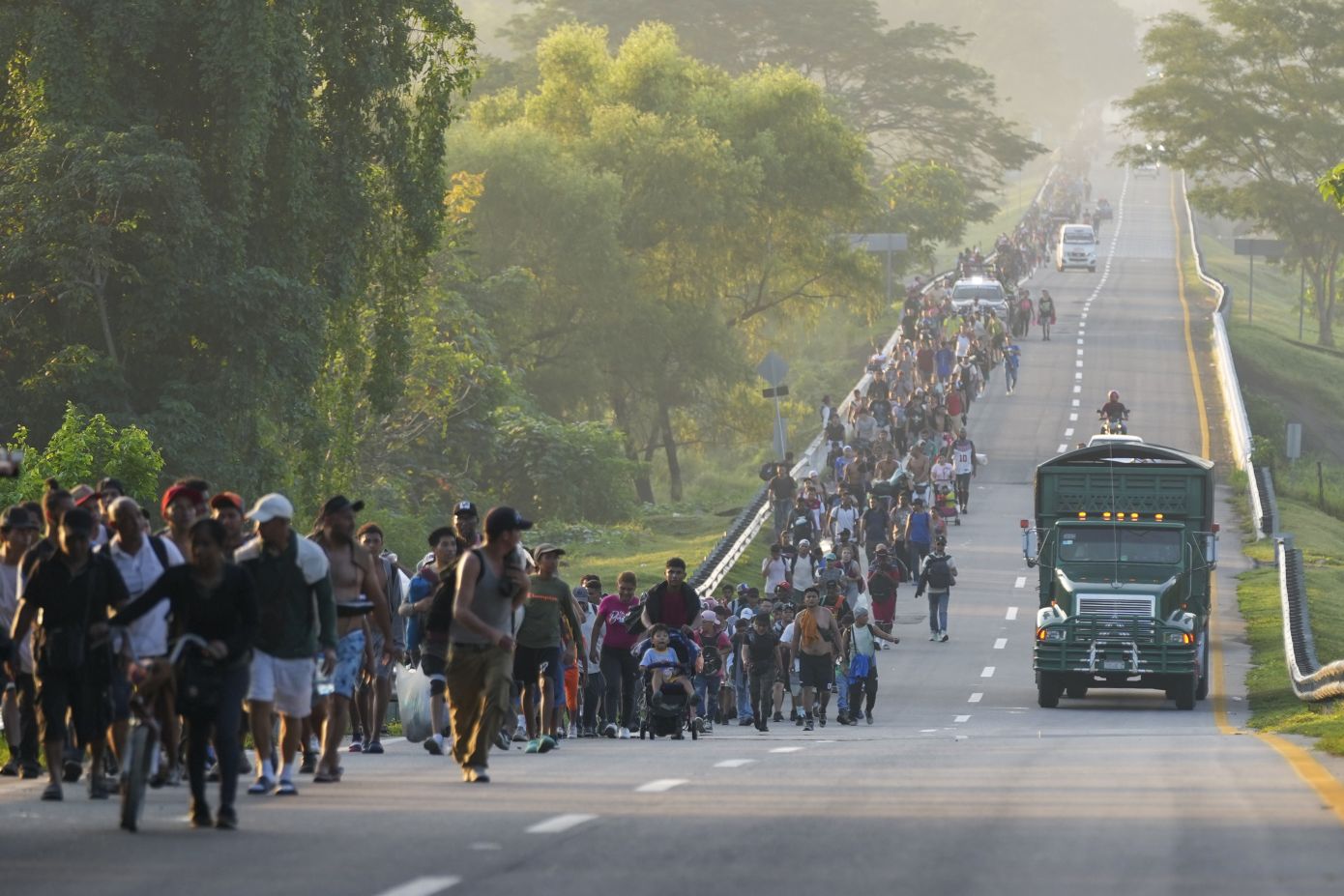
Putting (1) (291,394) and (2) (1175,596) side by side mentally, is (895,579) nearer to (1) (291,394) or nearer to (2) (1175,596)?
(2) (1175,596)

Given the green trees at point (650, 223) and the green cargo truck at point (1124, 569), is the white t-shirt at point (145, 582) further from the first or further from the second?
the green trees at point (650, 223)

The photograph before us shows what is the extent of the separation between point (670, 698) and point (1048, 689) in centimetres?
889

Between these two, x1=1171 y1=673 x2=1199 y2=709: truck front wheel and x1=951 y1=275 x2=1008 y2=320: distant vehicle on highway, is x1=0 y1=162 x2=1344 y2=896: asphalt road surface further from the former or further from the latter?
x1=951 y1=275 x2=1008 y2=320: distant vehicle on highway

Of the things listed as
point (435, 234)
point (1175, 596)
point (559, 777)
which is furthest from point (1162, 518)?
point (559, 777)

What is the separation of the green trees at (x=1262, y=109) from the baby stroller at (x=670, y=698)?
7106cm

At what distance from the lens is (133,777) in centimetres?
1161

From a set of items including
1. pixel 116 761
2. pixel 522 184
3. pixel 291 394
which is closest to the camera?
pixel 116 761

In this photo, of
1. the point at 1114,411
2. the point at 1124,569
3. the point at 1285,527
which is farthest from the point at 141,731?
the point at 1114,411

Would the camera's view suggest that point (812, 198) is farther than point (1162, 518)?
Yes

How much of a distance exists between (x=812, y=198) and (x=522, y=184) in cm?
1044

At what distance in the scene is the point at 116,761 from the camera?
47.6 feet

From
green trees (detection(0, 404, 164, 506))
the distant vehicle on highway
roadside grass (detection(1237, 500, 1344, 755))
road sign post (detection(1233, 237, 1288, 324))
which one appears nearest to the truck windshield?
roadside grass (detection(1237, 500, 1344, 755))

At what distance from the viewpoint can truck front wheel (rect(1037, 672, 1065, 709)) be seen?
94.4 ft

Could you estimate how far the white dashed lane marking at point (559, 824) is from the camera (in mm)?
11586
